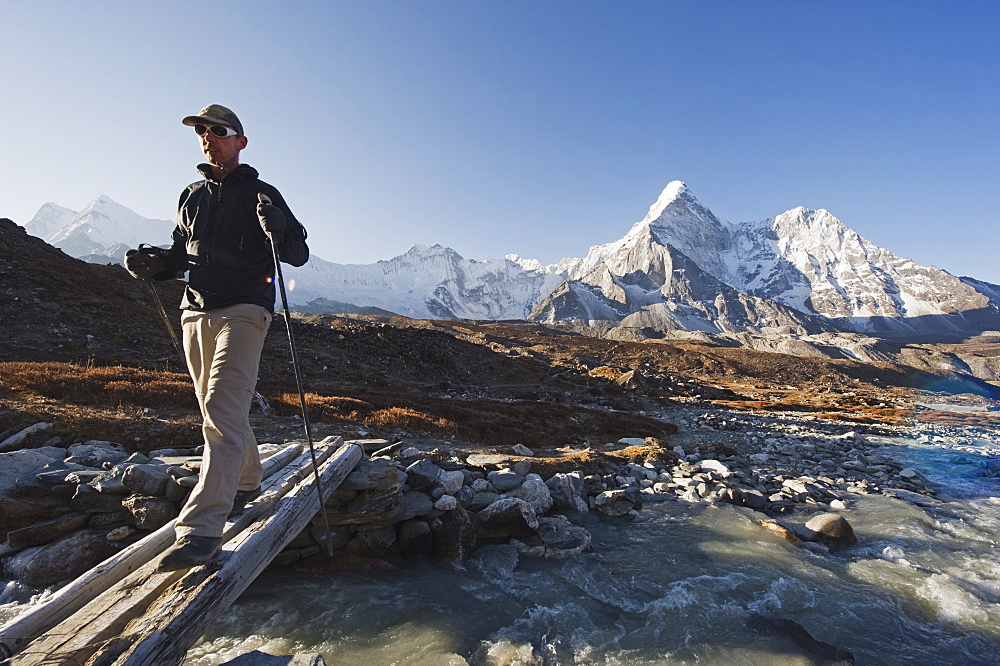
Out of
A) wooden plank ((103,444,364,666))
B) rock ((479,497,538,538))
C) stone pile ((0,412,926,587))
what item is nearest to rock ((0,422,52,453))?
stone pile ((0,412,926,587))

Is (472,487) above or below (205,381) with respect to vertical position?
below

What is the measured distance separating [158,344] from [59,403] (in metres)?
14.4

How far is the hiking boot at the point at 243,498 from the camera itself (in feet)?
14.6

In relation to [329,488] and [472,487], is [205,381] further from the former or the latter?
[472,487]

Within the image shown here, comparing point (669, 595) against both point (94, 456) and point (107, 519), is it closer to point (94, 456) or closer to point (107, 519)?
point (107, 519)

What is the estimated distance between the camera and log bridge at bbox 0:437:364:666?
8.27 ft

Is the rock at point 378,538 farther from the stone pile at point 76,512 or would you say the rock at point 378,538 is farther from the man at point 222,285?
the man at point 222,285

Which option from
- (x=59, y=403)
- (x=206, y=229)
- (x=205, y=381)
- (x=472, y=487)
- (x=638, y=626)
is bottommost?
(x=638, y=626)

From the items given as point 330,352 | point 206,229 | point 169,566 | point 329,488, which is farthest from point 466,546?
point 330,352

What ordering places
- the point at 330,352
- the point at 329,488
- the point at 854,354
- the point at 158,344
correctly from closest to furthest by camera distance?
the point at 329,488, the point at 158,344, the point at 330,352, the point at 854,354

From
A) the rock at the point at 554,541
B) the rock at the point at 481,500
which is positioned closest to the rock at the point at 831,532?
the rock at the point at 554,541

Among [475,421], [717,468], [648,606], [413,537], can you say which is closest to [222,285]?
[413,537]

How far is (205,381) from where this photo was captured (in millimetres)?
3977

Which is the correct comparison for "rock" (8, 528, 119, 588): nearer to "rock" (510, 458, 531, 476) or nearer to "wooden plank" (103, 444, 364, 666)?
"wooden plank" (103, 444, 364, 666)
